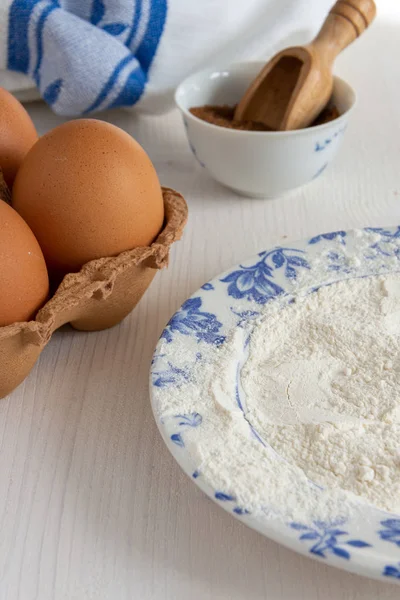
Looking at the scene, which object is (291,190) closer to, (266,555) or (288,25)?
(288,25)

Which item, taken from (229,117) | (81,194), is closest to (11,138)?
(81,194)

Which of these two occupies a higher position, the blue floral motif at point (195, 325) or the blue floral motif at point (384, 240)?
the blue floral motif at point (384, 240)

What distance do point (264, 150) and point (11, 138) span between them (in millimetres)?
307

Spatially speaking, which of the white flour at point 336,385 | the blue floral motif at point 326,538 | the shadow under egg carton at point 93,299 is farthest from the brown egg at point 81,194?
the blue floral motif at point 326,538

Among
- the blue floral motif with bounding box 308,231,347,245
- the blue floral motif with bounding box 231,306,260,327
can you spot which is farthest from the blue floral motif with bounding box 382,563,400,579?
the blue floral motif with bounding box 308,231,347,245

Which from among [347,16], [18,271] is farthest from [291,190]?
[18,271]

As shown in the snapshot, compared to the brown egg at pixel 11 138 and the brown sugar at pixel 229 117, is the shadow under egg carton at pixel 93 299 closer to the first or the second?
the brown egg at pixel 11 138

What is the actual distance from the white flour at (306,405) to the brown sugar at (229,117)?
30 centimetres

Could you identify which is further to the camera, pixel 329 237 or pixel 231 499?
pixel 329 237

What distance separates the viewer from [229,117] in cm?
98

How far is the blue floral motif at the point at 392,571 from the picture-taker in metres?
0.43

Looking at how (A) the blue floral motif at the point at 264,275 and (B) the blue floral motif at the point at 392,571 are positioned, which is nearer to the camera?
(B) the blue floral motif at the point at 392,571

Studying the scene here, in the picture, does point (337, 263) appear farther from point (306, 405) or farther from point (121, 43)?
point (121, 43)

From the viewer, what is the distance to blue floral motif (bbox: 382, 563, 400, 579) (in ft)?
1.40
